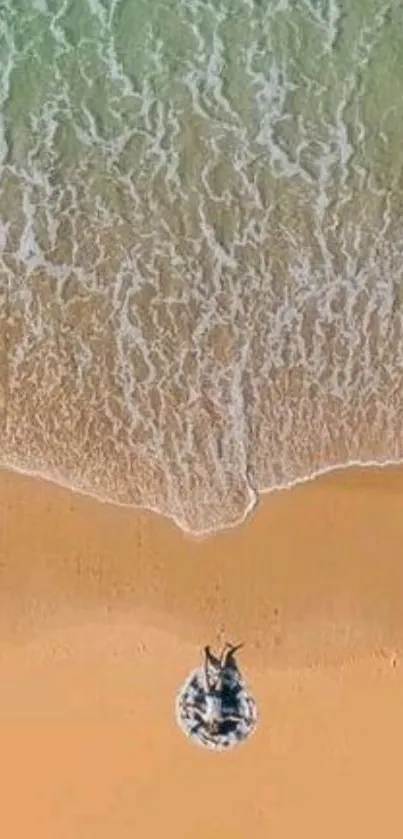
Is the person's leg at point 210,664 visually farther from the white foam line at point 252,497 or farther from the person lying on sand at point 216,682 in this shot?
the white foam line at point 252,497

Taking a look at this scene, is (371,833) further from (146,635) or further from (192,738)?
(146,635)

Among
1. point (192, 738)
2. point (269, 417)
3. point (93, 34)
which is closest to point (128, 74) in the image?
point (93, 34)

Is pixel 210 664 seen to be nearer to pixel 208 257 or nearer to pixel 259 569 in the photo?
pixel 259 569

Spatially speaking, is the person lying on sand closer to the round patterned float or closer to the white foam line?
the round patterned float

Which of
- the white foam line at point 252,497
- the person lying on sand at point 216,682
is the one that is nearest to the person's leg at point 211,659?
the person lying on sand at point 216,682

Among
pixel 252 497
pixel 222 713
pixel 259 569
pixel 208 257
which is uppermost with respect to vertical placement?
pixel 208 257

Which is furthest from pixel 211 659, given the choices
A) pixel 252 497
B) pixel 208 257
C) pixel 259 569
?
pixel 208 257
